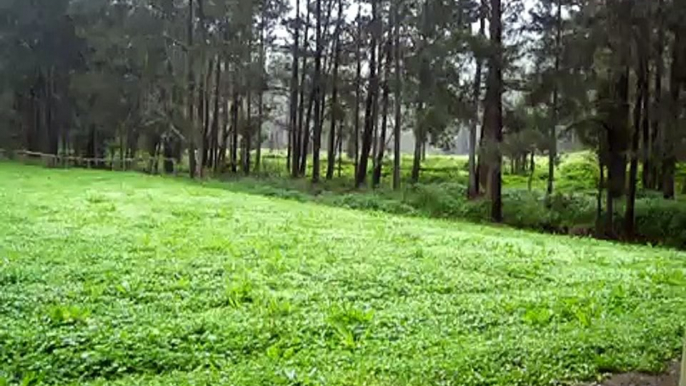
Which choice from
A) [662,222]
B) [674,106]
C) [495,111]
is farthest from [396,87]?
[662,222]

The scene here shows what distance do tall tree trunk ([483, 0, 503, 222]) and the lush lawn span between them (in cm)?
582

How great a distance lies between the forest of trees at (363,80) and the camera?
50.5 feet

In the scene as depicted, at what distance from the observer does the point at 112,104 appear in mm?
30156

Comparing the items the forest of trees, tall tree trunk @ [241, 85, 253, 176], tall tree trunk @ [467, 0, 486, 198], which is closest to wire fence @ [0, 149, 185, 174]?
the forest of trees

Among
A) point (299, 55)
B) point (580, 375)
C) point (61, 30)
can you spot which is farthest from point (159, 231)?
point (61, 30)

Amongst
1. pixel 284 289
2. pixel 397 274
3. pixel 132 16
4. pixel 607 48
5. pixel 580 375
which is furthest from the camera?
pixel 132 16

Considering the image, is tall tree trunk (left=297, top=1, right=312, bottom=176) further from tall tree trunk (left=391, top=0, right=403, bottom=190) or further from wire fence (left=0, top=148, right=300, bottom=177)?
tall tree trunk (left=391, top=0, right=403, bottom=190)

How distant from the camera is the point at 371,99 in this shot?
83.6ft

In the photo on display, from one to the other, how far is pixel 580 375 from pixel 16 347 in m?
3.51

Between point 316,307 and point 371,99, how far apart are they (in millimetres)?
20445

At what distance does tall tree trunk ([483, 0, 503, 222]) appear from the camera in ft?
51.5

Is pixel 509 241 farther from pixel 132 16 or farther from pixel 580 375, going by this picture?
pixel 132 16

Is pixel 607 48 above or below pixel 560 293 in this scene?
above

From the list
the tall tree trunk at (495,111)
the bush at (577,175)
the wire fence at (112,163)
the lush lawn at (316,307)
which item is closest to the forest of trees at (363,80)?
the tall tree trunk at (495,111)
